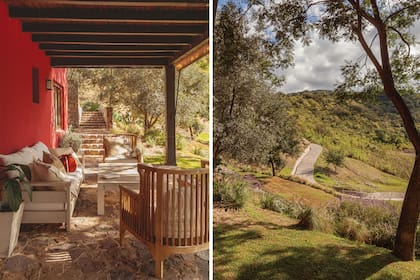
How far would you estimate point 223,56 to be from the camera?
2.84 meters

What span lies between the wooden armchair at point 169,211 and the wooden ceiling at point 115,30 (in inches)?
32.6

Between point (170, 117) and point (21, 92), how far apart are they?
1039 mm

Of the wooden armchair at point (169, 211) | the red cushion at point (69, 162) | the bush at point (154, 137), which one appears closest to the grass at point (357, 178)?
the wooden armchair at point (169, 211)

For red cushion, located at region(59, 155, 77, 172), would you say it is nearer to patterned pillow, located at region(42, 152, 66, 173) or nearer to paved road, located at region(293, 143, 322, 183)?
patterned pillow, located at region(42, 152, 66, 173)

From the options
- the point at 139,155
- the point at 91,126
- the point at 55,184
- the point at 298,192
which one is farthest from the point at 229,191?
the point at 55,184

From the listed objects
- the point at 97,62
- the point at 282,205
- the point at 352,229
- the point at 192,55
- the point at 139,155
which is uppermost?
the point at 192,55

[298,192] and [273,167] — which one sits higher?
[273,167]

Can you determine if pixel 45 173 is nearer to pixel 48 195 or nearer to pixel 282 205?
pixel 48 195

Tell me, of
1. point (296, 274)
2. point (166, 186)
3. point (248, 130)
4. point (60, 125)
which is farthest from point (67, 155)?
point (296, 274)

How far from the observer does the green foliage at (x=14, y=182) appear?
2453 mm

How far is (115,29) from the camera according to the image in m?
2.71

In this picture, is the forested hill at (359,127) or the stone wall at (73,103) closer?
the forested hill at (359,127)

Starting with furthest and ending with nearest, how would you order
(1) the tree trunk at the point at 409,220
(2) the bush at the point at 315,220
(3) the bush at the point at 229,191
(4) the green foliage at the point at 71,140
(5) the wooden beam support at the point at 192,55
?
1. (5) the wooden beam support at the point at 192,55
2. (3) the bush at the point at 229,191
3. (4) the green foliage at the point at 71,140
4. (2) the bush at the point at 315,220
5. (1) the tree trunk at the point at 409,220

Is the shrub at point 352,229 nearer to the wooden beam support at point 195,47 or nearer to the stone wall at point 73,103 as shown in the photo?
the wooden beam support at point 195,47
